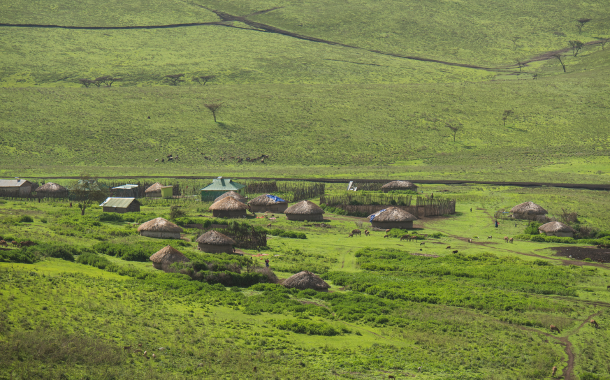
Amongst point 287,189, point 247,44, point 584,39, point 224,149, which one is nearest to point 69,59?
point 247,44

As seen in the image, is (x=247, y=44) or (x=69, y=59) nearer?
(x=69, y=59)

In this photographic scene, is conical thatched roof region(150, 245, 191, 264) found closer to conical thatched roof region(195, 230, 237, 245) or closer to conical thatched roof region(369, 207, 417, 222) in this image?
conical thatched roof region(195, 230, 237, 245)

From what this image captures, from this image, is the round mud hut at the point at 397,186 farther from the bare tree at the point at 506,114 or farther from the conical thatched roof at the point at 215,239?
the bare tree at the point at 506,114

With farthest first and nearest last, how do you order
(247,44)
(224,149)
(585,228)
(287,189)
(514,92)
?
(247,44) < (514,92) < (224,149) < (287,189) < (585,228)

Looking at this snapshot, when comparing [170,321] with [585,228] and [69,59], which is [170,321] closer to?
[585,228]

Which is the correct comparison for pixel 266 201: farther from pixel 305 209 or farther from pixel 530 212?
pixel 530 212

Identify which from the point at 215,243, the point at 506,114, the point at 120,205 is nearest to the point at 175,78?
the point at 506,114

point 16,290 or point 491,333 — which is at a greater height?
point 16,290

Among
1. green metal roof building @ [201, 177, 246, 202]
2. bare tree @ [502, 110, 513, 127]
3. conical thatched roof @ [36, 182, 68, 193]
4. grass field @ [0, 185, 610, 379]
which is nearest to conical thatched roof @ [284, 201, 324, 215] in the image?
grass field @ [0, 185, 610, 379]
